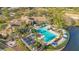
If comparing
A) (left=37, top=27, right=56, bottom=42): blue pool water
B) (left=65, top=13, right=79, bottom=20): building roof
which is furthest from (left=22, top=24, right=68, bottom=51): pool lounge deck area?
(left=65, top=13, right=79, bottom=20): building roof

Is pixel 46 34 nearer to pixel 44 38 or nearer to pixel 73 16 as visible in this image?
pixel 44 38

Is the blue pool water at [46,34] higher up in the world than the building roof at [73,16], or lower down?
lower down

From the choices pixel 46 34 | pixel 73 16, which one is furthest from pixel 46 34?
pixel 73 16

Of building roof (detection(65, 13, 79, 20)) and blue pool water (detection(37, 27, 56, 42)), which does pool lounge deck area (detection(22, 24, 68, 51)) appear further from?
Answer: building roof (detection(65, 13, 79, 20))

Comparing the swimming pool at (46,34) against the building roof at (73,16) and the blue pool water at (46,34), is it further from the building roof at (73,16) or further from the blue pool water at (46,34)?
the building roof at (73,16)

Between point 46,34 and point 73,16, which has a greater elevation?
point 73,16

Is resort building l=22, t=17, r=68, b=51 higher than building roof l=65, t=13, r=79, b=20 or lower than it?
lower

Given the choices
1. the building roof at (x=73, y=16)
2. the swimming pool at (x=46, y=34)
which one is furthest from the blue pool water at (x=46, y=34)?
the building roof at (x=73, y=16)
